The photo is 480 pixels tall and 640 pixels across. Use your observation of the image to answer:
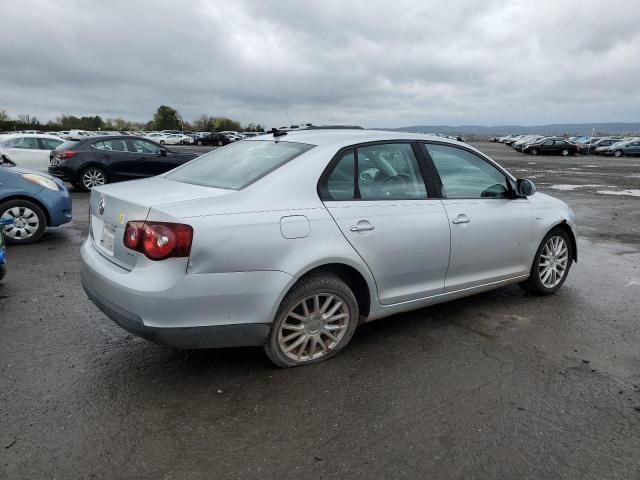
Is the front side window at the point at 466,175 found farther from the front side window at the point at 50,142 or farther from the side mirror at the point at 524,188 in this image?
the front side window at the point at 50,142

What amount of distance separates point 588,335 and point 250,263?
2.95m

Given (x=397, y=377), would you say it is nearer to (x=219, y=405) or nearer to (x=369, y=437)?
(x=369, y=437)

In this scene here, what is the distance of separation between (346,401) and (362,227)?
1169 millimetres

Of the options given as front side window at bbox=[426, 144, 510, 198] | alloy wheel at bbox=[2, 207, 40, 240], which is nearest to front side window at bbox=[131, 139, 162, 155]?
alloy wheel at bbox=[2, 207, 40, 240]

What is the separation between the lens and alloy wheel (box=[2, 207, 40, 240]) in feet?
23.7

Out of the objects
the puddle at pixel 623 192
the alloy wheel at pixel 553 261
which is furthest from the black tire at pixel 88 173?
the puddle at pixel 623 192

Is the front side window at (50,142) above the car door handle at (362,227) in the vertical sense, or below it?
above

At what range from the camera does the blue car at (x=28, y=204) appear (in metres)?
7.18

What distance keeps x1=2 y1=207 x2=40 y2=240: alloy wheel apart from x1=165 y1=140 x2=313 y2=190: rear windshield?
4.24 m

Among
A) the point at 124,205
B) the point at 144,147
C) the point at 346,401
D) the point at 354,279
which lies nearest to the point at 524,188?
the point at 354,279

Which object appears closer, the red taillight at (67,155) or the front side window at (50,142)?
the red taillight at (67,155)

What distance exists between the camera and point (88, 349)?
3803 mm

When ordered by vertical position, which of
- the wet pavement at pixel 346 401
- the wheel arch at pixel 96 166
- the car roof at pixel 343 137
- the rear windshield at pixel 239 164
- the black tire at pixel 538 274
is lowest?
the wet pavement at pixel 346 401

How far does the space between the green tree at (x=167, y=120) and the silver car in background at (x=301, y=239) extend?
105 m
